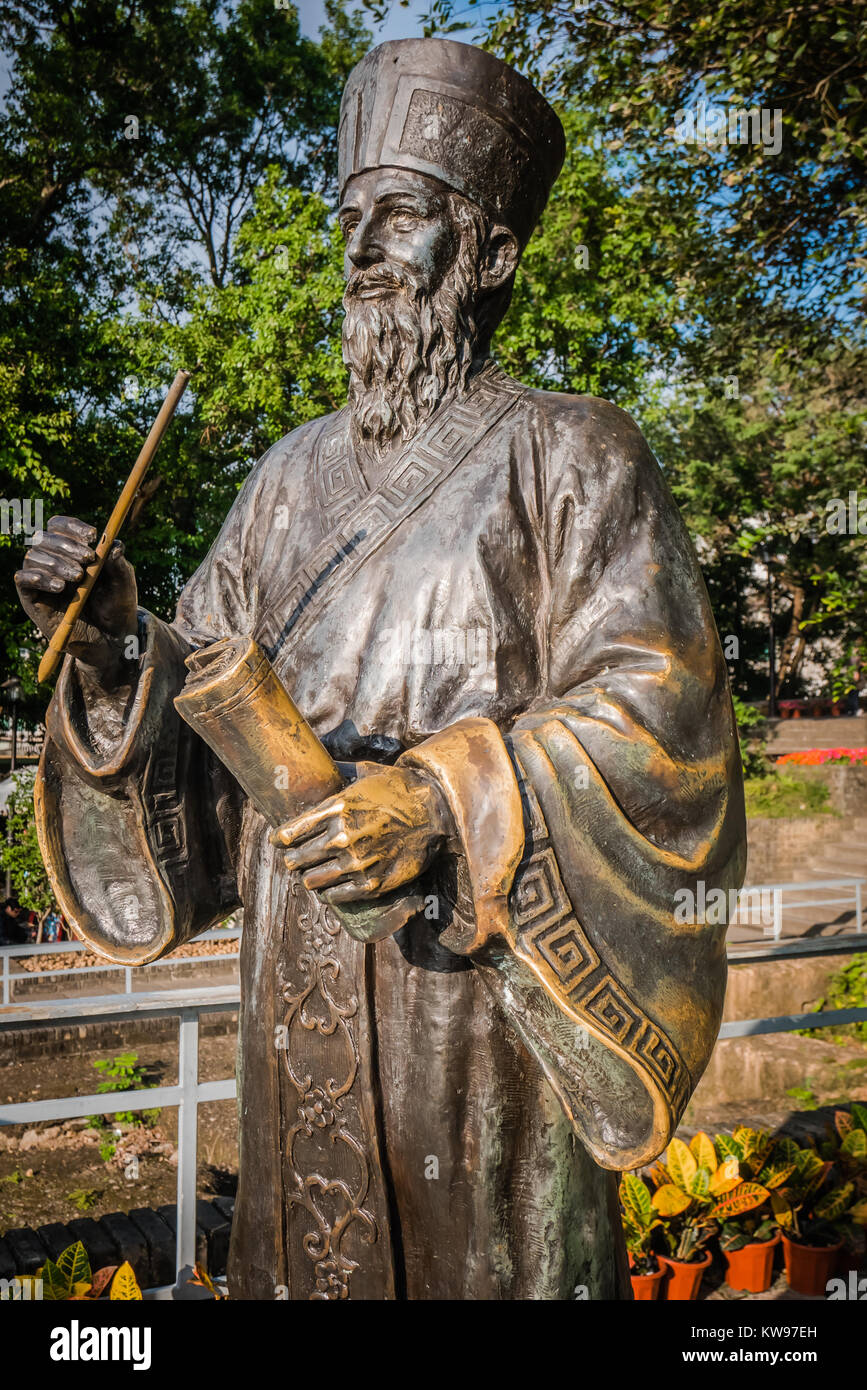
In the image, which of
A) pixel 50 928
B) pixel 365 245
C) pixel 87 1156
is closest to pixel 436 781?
pixel 365 245

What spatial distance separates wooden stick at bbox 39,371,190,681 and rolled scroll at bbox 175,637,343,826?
0.93 feet

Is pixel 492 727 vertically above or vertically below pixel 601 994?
above

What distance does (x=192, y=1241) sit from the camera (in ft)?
13.4

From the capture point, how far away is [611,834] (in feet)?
5.75

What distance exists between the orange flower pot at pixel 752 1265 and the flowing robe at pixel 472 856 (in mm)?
3313

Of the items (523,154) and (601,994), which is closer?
(601,994)

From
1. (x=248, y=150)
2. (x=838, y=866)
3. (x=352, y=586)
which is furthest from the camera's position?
(x=248, y=150)

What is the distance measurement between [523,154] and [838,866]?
54.7 ft

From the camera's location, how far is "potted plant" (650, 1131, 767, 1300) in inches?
183

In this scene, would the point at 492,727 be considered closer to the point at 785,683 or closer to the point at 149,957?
the point at 149,957

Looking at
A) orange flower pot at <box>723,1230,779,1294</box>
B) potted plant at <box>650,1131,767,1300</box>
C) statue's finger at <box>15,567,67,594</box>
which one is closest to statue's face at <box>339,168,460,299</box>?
statue's finger at <box>15,567,67,594</box>

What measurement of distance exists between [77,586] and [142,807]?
0.47m

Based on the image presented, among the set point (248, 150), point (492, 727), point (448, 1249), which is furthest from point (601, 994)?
point (248, 150)

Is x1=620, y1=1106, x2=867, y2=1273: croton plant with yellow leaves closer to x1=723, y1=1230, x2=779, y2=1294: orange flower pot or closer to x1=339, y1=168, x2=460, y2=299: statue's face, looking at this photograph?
x1=723, y1=1230, x2=779, y2=1294: orange flower pot
